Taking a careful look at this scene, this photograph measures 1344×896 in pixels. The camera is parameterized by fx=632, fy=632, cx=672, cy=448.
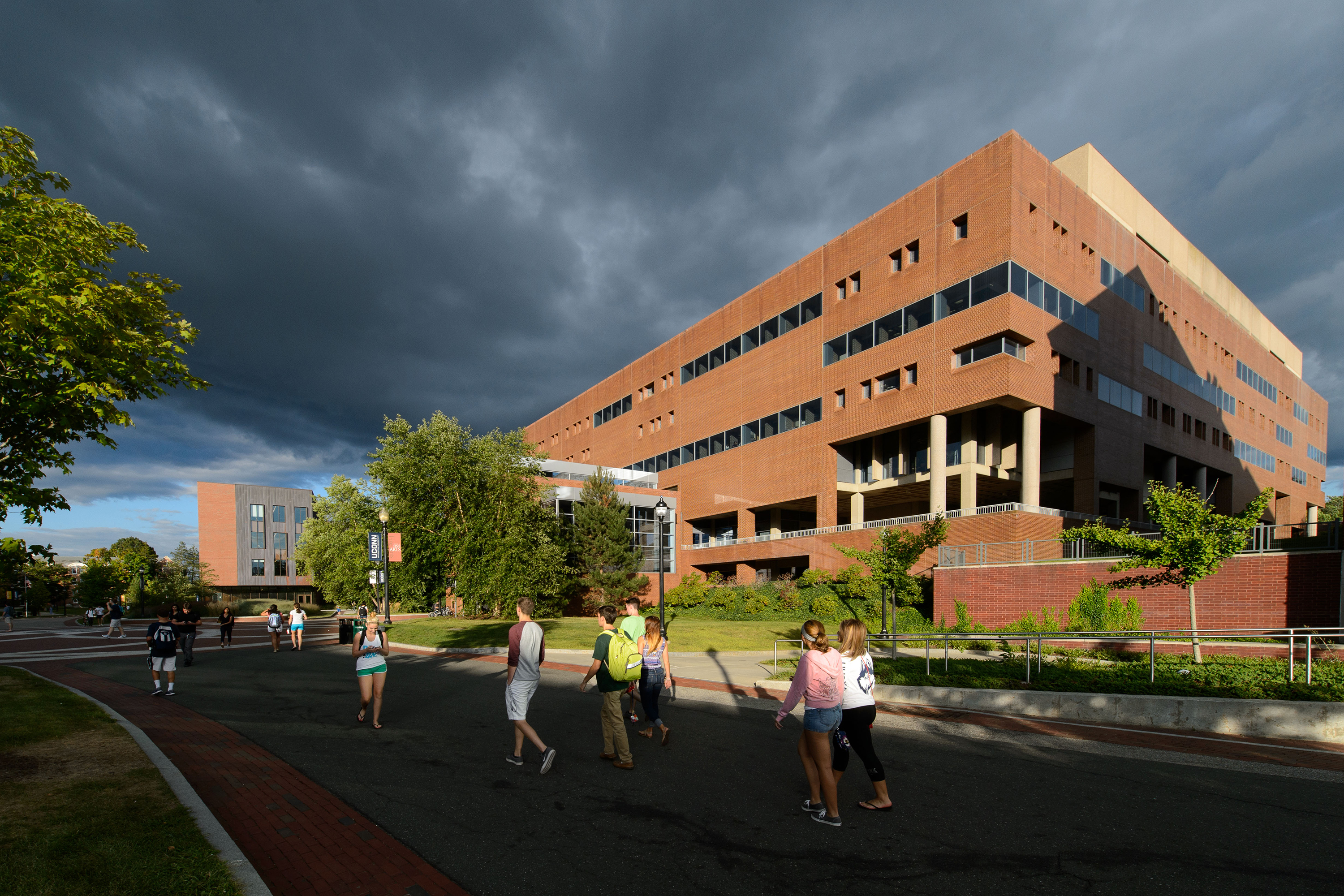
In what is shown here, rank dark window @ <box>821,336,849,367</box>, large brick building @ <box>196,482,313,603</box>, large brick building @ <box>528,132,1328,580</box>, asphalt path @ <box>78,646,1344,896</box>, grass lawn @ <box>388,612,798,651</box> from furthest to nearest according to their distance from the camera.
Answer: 1. large brick building @ <box>196,482,313,603</box>
2. dark window @ <box>821,336,849,367</box>
3. large brick building @ <box>528,132,1328,580</box>
4. grass lawn @ <box>388,612,798,651</box>
5. asphalt path @ <box>78,646,1344,896</box>

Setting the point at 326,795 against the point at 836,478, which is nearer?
the point at 326,795

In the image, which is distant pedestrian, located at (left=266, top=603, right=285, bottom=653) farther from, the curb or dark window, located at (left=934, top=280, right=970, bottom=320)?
dark window, located at (left=934, top=280, right=970, bottom=320)

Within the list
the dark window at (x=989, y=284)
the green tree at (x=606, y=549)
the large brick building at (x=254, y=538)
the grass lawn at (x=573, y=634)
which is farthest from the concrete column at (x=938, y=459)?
the large brick building at (x=254, y=538)

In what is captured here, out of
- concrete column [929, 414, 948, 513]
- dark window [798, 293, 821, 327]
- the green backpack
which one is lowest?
the green backpack

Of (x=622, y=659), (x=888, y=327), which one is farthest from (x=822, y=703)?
(x=888, y=327)

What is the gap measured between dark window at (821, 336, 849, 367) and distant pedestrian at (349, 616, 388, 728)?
107 feet

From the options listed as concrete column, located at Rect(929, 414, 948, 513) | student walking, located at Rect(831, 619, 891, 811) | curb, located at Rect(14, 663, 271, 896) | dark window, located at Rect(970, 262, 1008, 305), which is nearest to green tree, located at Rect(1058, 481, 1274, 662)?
student walking, located at Rect(831, 619, 891, 811)

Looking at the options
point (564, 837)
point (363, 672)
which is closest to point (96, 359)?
point (363, 672)

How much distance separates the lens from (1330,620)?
16078mm

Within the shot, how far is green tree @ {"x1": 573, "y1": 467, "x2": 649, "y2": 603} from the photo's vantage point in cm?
3559

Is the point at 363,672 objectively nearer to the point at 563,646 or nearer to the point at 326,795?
the point at 326,795

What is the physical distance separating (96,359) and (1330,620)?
1039 inches

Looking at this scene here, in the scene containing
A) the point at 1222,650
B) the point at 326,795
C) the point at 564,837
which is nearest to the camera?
the point at 564,837

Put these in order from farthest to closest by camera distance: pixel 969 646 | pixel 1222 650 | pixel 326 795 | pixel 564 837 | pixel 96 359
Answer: pixel 969 646
pixel 1222 650
pixel 96 359
pixel 326 795
pixel 564 837
